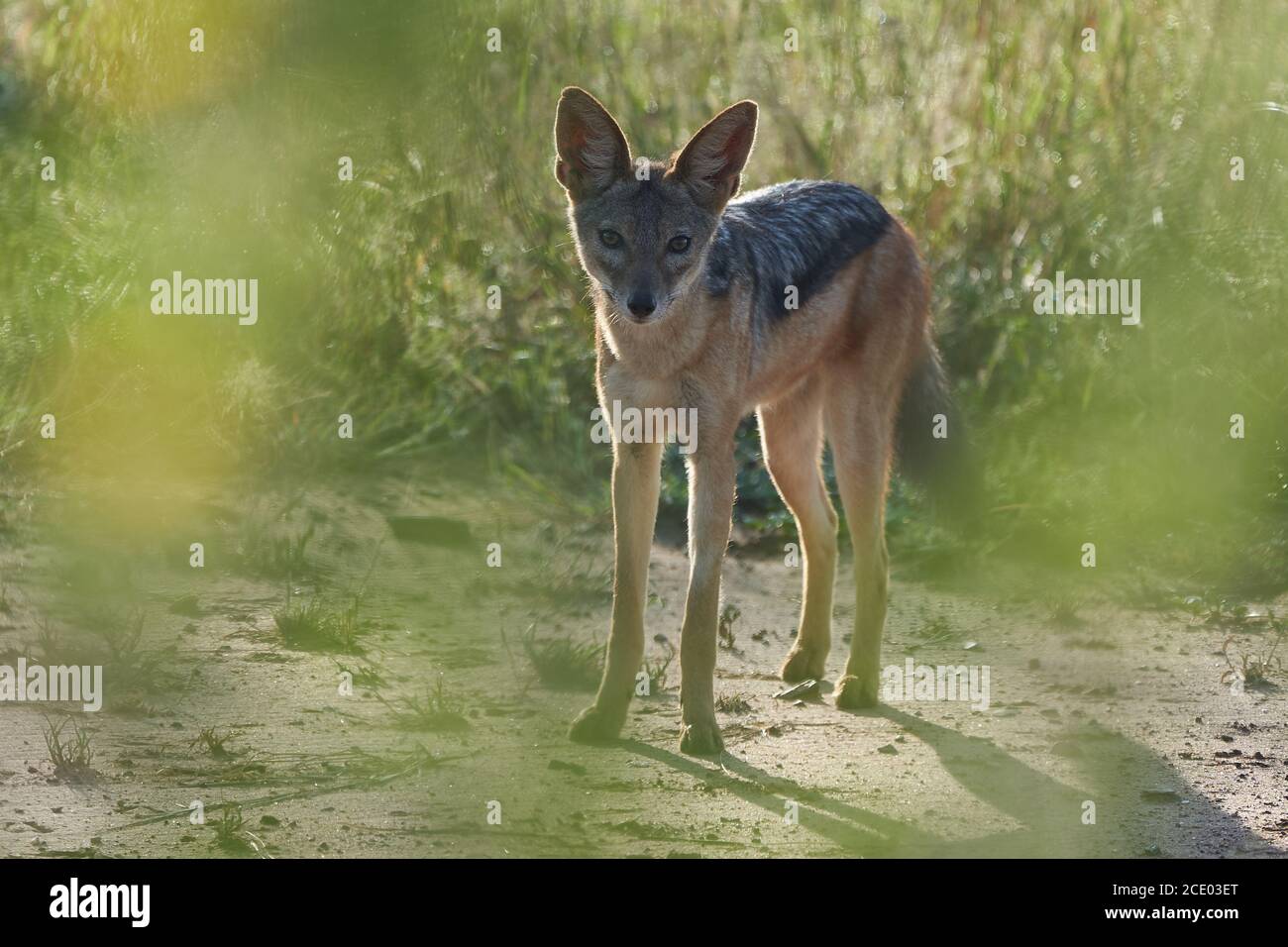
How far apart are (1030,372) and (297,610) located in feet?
13.8

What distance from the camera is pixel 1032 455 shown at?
7.57m

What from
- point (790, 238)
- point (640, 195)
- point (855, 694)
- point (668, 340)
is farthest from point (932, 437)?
point (640, 195)

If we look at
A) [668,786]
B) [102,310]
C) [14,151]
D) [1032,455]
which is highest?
[14,151]

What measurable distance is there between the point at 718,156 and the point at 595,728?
1.95 metres

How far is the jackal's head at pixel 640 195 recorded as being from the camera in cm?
489

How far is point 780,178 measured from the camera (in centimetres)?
875

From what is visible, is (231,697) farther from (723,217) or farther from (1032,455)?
(1032,455)

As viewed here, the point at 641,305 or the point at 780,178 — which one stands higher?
the point at 780,178

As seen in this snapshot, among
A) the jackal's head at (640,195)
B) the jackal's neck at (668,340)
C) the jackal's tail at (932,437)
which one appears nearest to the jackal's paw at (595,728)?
the jackal's neck at (668,340)

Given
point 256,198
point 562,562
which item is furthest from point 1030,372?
point 256,198

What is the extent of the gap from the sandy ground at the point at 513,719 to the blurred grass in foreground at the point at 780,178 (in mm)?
516

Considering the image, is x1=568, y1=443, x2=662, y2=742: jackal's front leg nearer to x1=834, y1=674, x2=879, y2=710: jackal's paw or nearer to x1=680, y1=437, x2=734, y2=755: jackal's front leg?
x1=680, y1=437, x2=734, y2=755: jackal's front leg

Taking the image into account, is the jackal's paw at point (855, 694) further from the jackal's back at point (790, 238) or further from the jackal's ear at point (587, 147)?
the jackal's ear at point (587, 147)

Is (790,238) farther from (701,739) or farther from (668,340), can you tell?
(701,739)
